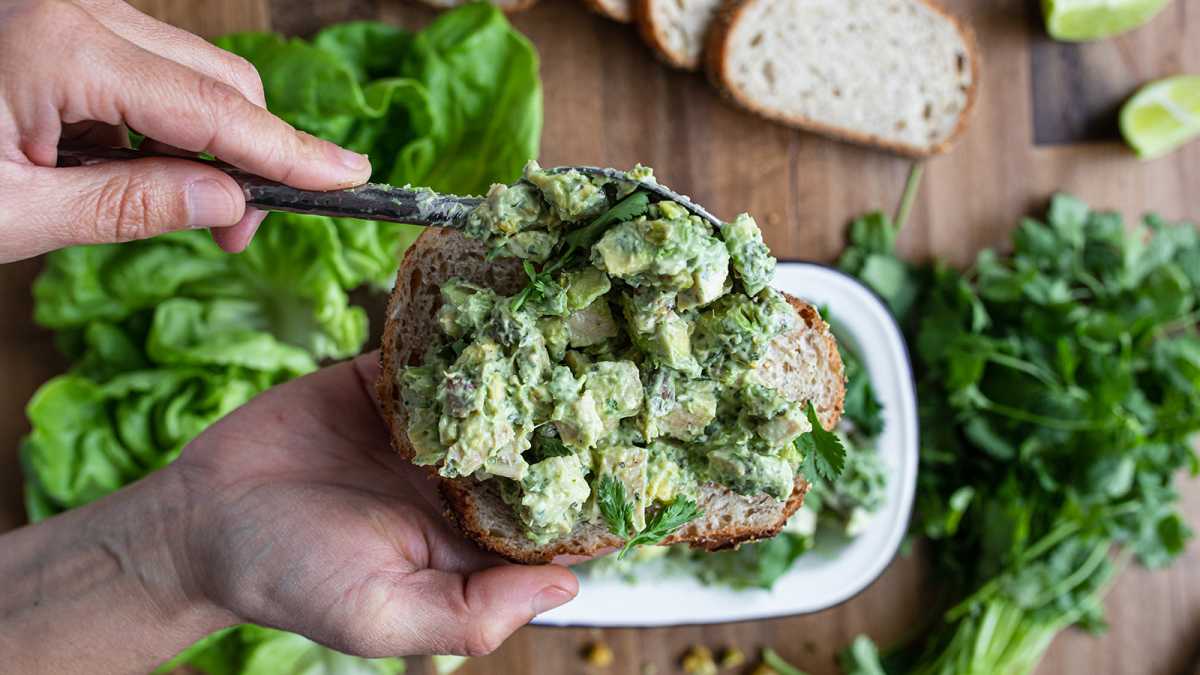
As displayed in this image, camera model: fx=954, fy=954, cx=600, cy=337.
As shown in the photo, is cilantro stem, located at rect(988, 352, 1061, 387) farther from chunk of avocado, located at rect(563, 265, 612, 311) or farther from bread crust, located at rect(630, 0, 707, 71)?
chunk of avocado, located at rect(563, 265, 612, 311)

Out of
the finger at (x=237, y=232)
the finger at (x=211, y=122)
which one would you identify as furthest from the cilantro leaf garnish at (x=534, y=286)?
the finger at (x=237, y=232)

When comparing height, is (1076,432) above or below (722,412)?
below

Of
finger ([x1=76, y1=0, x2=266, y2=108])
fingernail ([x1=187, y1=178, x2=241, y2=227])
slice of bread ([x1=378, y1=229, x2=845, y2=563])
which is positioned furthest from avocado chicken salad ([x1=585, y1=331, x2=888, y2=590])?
finger ([x1=76, y1=0, x2=266, y2=108])

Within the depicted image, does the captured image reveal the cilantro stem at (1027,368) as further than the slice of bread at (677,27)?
Result: No

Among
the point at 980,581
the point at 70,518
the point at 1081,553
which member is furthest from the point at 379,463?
the point at 1081,553

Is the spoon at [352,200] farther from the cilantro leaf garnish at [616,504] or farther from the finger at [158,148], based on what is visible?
the cilantro leaf garnish at [616,504]

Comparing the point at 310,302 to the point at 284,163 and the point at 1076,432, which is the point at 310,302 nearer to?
the point at 284,163

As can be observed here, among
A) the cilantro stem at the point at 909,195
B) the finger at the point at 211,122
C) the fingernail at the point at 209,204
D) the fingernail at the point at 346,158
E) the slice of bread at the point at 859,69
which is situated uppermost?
the finger at the point at 211,122
